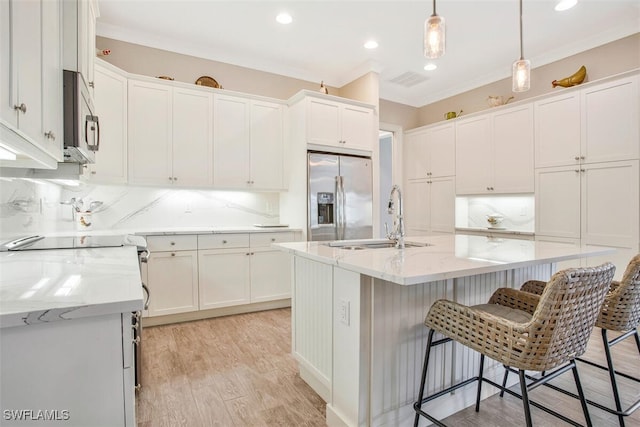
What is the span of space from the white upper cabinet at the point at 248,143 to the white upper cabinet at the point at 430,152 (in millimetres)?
2251

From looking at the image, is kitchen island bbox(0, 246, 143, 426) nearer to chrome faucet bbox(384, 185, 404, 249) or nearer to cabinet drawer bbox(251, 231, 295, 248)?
chrome faucet bbox(384, 185, 404, 249)

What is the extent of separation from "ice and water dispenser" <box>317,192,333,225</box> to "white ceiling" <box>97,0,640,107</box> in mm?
1689

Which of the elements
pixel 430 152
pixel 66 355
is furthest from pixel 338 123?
pixel 66 355

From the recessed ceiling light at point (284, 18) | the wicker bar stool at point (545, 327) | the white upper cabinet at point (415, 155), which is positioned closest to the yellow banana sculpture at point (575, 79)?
the white upper cabinet at point (415, 155)

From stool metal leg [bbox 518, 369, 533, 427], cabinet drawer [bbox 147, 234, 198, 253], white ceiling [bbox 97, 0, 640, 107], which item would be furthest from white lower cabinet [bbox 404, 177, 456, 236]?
stool metal leg [bbox 518, 369, 533, 427]

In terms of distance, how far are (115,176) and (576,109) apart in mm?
4619

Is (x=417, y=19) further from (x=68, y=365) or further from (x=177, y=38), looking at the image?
(x=68, y=365)

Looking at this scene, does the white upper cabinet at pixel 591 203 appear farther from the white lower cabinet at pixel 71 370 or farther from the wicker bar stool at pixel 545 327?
the white lower cabinet at pixel 71 370

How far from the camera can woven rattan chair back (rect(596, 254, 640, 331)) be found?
5.43ft

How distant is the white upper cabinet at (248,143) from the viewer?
3.74 meters

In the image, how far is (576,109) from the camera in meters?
3.40

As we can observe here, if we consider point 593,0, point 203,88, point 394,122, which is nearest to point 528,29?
point 593,0

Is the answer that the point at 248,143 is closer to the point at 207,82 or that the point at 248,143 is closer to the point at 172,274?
the point at 207,82

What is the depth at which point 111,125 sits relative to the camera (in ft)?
10.3
